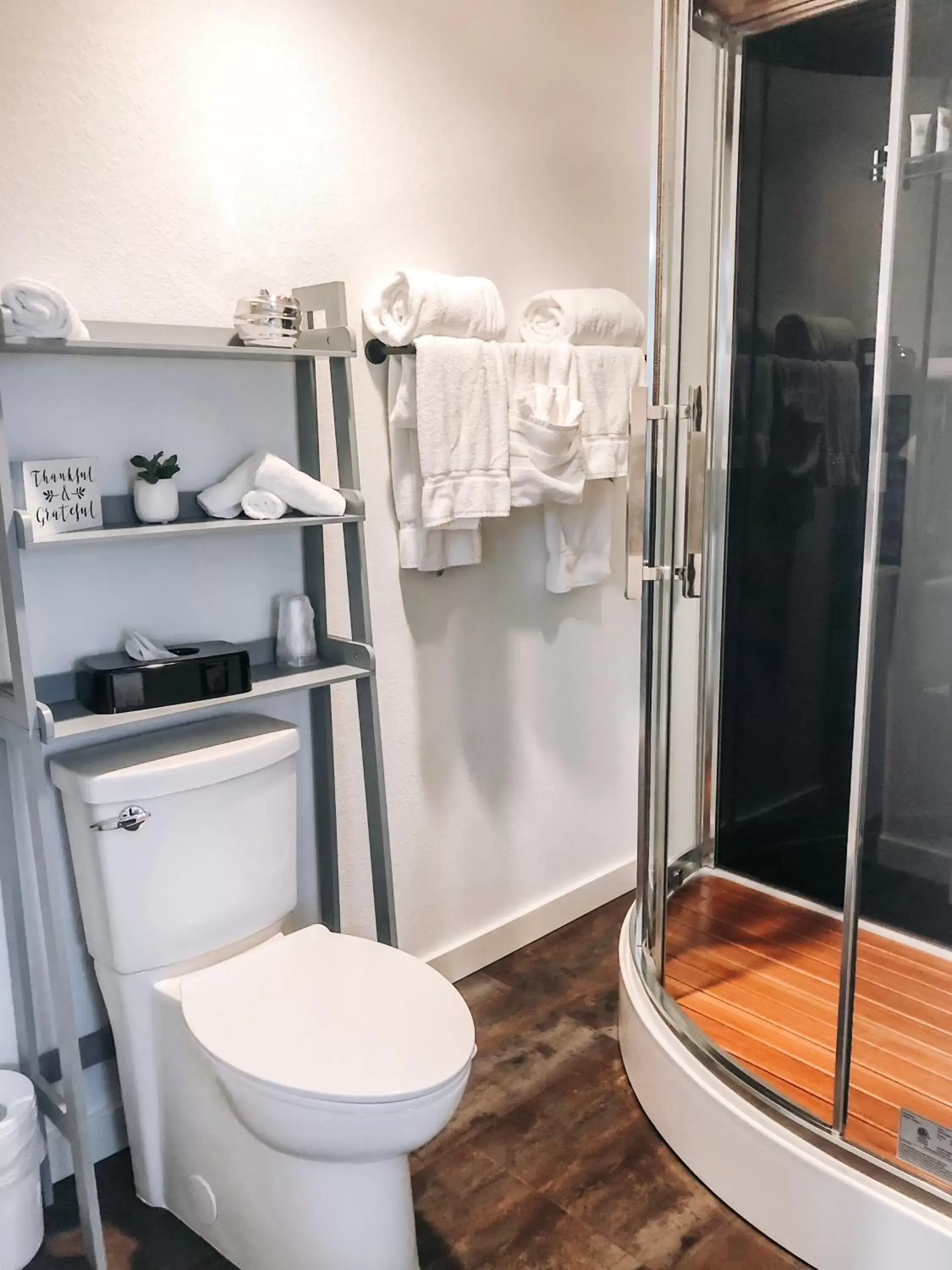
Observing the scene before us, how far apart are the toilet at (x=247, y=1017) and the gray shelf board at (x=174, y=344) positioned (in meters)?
0.65

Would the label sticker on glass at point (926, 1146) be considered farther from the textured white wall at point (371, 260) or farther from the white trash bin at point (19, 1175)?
the white trash bin at point (19, 1175)

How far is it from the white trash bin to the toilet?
159 mm

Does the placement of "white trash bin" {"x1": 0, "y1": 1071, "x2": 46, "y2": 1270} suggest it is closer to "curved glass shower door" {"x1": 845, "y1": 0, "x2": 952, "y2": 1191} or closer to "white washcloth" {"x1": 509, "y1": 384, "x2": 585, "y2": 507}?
"curved glass shower door" {"x1": 845, "y1": 0, "x2": 952, "y2": 1191}

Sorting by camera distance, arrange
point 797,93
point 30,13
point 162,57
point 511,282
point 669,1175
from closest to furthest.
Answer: point 30,13, point 162,57, point 669,1175, point 797,93, point 511,282

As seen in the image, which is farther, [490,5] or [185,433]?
[490,5]

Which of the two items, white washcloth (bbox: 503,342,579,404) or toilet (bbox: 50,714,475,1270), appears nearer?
toilet (bbox: 50,714,475,1270)

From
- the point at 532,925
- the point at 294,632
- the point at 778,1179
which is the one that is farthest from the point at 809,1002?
the point at 294,632

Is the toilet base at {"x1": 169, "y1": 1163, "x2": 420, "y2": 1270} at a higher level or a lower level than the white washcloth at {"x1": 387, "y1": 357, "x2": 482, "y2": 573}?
lower

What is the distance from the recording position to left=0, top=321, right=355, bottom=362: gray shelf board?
4.88 feet

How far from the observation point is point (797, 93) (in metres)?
2.17

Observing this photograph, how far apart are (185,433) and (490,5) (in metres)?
1.18

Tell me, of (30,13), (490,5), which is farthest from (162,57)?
(490,5)

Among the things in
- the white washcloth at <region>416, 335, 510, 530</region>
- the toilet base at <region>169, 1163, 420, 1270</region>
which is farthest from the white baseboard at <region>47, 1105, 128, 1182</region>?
the white washcloth at <region>416, 335, 510, 530</region>

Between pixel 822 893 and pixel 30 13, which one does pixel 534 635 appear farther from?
pixel 30 13
